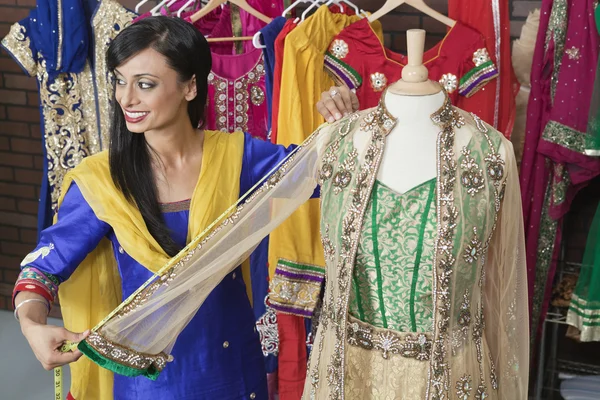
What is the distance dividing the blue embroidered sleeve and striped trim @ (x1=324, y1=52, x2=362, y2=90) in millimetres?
1053

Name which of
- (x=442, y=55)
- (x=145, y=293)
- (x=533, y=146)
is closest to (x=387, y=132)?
(x=145, y=293)

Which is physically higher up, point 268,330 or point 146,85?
point 146,85

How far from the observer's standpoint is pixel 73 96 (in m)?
3.06

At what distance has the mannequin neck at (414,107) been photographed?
1575 millimetres

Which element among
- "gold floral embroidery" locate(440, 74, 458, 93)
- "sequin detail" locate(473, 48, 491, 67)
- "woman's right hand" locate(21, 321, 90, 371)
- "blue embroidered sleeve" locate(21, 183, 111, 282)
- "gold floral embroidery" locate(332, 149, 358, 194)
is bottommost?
"woman's right hand" locate(21, 321, 90, 371)

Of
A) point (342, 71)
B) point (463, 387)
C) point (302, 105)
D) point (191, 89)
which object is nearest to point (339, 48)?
point (342, 71)

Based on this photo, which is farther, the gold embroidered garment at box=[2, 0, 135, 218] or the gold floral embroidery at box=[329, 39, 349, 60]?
the gold embroidered garment at box=[2, 0, 135, 218]

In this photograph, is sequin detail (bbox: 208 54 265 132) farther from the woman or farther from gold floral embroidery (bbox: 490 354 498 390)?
gold floral embroidery (bbox: 490 354 498 390)

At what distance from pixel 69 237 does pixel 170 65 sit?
434 millimetres

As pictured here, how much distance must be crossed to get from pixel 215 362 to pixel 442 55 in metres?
1.23

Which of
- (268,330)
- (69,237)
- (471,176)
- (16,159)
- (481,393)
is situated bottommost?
(268,330)

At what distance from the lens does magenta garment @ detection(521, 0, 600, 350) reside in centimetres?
248

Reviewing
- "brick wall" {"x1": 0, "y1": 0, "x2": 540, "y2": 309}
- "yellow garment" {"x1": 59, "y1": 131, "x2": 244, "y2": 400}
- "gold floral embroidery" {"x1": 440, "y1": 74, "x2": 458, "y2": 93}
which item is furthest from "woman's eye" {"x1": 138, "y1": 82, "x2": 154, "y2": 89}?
"brick wall" {"x1": 0, "y1": 0, "x2": 540, "y2": 309}

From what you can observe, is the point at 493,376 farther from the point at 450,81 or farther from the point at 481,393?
the point at 450,81
